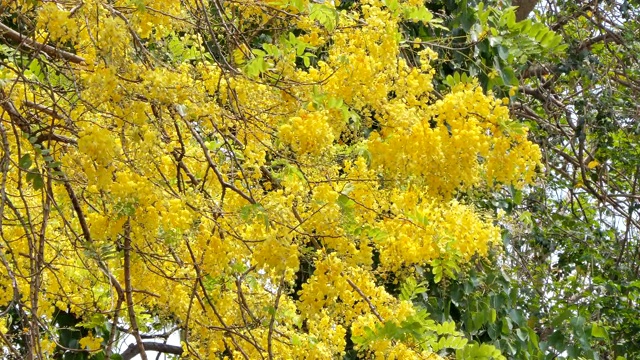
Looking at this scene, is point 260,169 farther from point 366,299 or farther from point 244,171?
point 366,299

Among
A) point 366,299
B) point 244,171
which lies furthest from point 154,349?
point 244,171

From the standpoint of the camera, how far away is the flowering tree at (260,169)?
2.59 m

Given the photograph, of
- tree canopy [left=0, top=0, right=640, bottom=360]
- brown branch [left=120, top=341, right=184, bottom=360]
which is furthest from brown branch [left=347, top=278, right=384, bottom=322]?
brown branch [left=120, top=341, right=184, bottom=360]

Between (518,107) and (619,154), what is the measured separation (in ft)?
2.80

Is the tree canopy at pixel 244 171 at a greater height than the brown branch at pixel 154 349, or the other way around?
the brown branch at pixel 154 349

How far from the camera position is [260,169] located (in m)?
3.11

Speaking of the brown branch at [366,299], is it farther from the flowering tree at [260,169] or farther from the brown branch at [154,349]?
the brown branch at [154,349]

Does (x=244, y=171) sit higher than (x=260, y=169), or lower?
lower

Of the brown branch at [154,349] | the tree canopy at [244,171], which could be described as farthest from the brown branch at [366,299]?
the brown branch at [154,349]

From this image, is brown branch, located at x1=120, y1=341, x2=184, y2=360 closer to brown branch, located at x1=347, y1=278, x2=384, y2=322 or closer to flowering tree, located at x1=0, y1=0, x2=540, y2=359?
flowering tree, located at x1=0, y1=0, x2=540, y2=359

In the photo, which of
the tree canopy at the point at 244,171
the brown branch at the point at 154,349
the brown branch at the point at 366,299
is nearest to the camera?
the tree canopy at the point at 244,171

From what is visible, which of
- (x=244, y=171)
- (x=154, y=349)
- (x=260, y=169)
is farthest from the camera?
(x=154, y=349)

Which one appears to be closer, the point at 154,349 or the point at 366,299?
the point at 366,299

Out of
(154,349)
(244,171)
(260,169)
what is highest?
(154,349)
